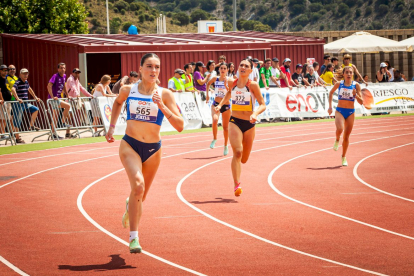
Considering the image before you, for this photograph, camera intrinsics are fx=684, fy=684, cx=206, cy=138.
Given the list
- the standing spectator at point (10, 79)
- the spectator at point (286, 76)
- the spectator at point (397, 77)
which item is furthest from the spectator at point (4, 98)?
the spectator at point (397, 77)

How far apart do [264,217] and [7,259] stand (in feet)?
11.9

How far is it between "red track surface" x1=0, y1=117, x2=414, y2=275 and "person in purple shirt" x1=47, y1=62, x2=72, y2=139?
392cm

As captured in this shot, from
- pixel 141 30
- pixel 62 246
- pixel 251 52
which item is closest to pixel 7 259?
pixel 62 246

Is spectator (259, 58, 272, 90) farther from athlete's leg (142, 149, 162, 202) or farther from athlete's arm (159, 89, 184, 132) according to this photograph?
athlete's leg (142, 149, 162, 202)

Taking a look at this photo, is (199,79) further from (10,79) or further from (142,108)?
(142,108)

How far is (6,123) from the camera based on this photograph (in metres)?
19.3

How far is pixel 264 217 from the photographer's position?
30.8 feet

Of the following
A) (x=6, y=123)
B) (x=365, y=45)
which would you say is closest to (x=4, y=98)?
(x=6, y=123)

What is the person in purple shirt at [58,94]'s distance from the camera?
20.7 m

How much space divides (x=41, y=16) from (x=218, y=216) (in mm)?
37319

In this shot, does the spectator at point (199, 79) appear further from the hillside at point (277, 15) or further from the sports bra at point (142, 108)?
the hillside at point (277, 15)

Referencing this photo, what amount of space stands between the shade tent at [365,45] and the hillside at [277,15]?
56.2 m

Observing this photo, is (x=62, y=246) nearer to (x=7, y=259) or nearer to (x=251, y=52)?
(x=7, y=259)

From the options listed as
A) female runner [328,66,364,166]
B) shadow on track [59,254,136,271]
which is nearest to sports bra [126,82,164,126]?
shadow on track [59,254,136,271]
